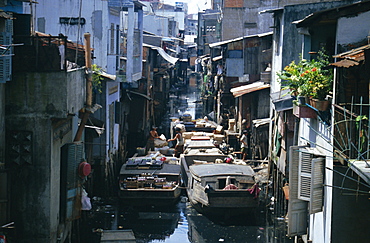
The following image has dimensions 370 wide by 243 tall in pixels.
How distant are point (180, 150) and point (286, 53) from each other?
33.2 feet

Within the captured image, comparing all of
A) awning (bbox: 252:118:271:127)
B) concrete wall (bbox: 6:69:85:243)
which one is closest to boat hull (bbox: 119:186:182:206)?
awning (bbox: 252:118:271:127)

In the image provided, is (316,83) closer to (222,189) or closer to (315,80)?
(315,80)

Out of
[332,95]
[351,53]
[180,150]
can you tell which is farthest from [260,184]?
[351,53]

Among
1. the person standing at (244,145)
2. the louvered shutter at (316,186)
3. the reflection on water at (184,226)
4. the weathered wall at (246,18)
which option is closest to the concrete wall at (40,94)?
the louvered shutter at (316,186)

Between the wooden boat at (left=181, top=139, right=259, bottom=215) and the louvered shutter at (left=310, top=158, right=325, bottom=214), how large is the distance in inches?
303

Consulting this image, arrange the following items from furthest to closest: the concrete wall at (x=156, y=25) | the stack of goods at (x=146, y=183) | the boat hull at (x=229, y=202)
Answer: the concrete wall at (x=156, y=25) < the stack of goods at (x=146, y=183) < the boat hull at (x=229, y=202)

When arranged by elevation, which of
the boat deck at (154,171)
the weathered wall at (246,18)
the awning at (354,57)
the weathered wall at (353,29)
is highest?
the weathered wall at (246,18)

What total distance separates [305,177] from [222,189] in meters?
7.98

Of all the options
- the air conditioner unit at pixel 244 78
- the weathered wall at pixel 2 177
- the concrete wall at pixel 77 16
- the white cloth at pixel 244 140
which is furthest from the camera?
the air conditioner unit at pixel 244 78

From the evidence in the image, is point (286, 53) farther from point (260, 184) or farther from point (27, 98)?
point (27, 98)

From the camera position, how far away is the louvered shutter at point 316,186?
1294cm

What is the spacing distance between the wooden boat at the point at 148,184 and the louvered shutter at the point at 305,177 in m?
9.09

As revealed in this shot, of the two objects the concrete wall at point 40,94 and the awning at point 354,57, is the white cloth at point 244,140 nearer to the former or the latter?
the concrete wall at point 40,94

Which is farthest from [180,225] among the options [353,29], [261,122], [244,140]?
[353,29]
